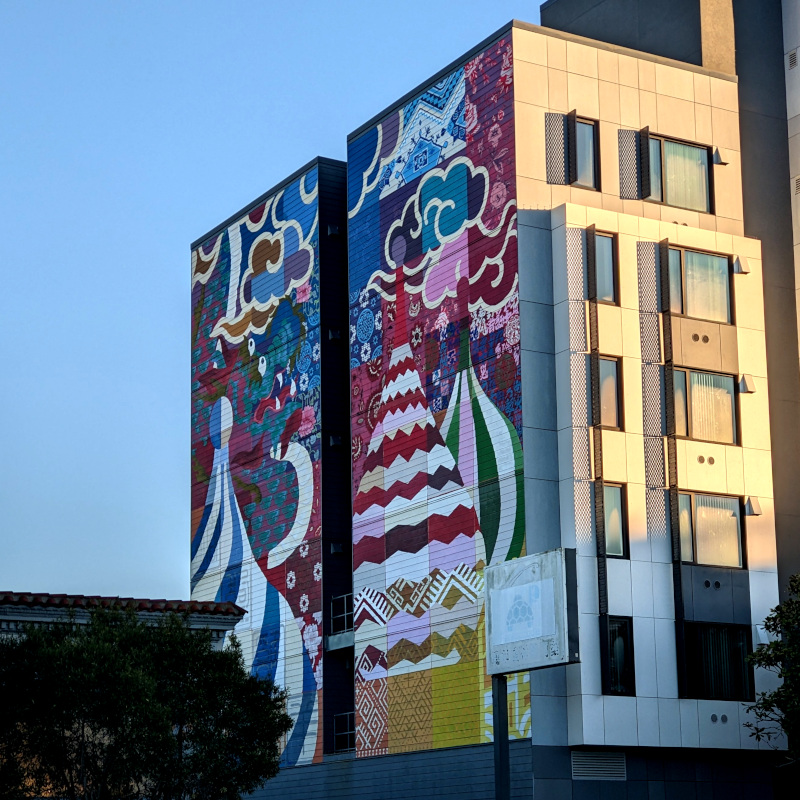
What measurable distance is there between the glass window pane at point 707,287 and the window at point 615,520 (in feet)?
21.2

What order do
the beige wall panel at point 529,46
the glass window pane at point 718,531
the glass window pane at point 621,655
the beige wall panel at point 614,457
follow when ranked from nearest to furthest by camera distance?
the glass window pane at point 621,655 → the beige wall panel at point 614,457 → the glass window pane at point 718,531 → the beige wall panel at point 529,46

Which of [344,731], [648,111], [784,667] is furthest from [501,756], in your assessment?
[648,111]

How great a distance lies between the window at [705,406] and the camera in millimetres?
47750

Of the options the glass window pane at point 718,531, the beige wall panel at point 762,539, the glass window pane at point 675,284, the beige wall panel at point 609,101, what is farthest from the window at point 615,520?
the beige wall panel at point 609,101

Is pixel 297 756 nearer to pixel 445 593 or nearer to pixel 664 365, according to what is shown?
pixel 445 593

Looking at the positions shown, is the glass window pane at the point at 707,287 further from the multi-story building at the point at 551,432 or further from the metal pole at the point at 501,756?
the metal pole at the point at 501,756

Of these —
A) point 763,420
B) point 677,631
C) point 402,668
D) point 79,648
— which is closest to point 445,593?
point 402,668

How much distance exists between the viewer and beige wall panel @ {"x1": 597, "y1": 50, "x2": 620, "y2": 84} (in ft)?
165

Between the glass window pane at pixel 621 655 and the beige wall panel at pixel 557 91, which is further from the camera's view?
the beige wall panel at pixel 557 91

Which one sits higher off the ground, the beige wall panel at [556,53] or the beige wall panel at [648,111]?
the beige wall panel at [556,53]

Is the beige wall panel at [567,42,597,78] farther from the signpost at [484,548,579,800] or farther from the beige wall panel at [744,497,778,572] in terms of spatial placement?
the signpost at [484,548,579,800]

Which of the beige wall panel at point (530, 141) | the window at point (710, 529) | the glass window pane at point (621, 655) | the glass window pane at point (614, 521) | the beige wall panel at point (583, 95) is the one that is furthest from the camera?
the beige wall panel at point (583, 95)

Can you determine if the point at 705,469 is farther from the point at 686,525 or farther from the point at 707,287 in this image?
the point at 707,287

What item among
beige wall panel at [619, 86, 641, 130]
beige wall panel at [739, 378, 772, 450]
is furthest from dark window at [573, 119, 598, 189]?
beige wall panel at [739, 378, 772, 450]
